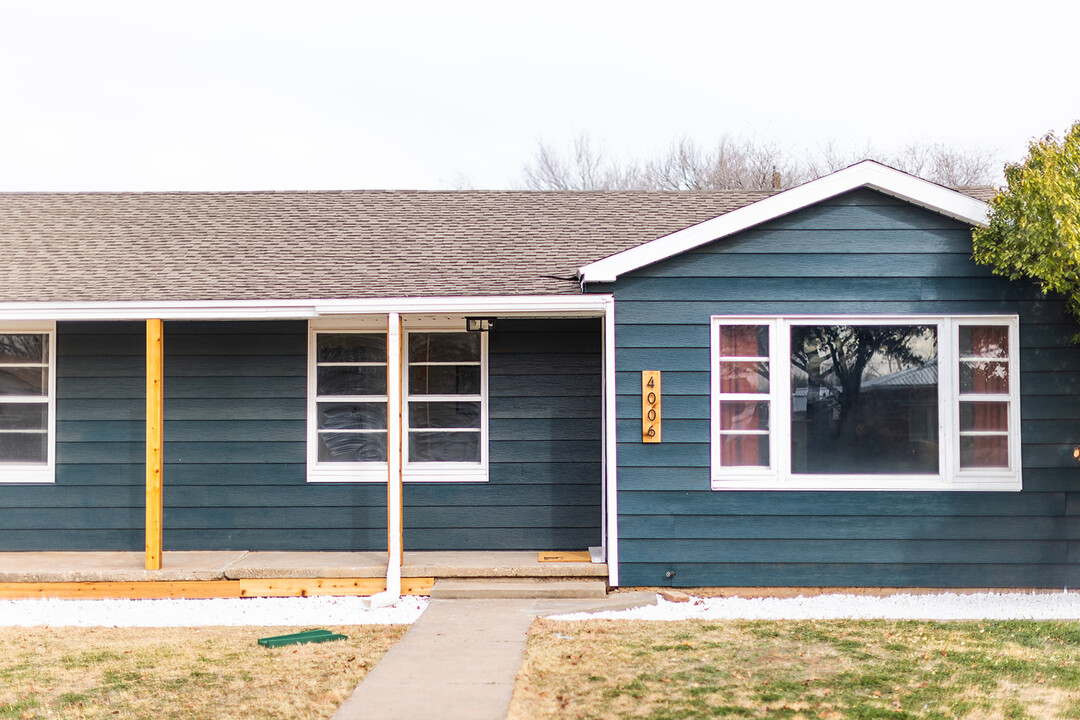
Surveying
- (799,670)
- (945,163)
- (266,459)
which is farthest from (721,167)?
(799,670)

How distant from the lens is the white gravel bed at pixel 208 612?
747cm

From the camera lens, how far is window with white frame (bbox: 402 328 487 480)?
30.7ft

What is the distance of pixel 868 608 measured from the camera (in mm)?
7535

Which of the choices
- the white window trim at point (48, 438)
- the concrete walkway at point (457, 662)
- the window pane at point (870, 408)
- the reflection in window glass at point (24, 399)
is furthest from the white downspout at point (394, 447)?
the reflection in window glass at point (24, 399)

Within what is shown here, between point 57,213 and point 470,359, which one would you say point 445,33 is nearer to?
point 57,213

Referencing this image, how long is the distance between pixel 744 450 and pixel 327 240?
486 cm

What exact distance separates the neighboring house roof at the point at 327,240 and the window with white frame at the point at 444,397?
814 millimetres

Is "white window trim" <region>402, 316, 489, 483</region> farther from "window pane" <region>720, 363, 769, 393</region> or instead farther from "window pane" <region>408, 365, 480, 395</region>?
"window pane" <region>720, 363, 769, 393</region>

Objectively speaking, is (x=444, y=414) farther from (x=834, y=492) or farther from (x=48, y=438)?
(x=48, y=438)

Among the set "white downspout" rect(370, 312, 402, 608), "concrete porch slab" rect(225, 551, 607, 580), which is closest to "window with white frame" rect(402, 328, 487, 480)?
"white downspout" rect(370, 312, 402, 608)

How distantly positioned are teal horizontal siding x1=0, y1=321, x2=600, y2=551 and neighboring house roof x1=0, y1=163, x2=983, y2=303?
2.14 ft

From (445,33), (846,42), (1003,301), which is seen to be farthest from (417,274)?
(846,42)

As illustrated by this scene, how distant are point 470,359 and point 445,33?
21.9 metres

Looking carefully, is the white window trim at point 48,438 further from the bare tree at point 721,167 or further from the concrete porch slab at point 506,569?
the bare tree at point 721,167
